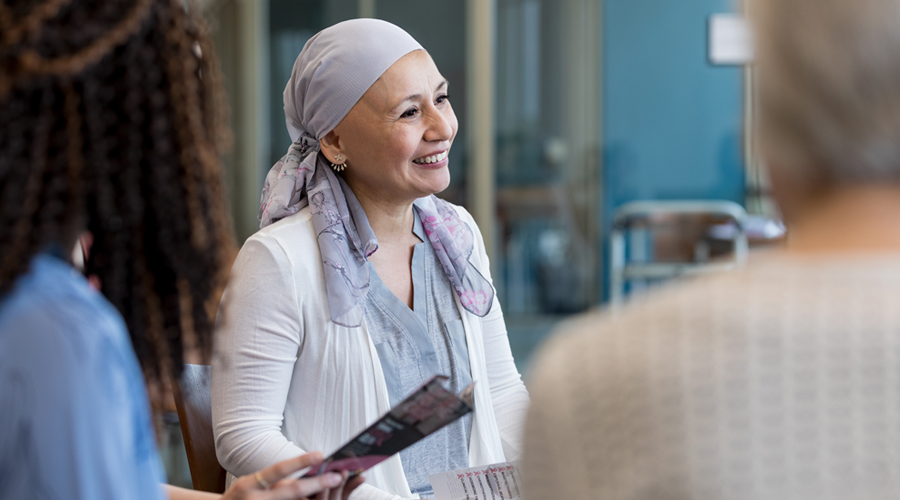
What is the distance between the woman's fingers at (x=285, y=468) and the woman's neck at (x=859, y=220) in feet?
2.65

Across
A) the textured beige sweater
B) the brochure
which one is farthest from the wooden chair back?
the textured beige sweater

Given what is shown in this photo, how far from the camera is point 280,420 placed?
5.24 ft

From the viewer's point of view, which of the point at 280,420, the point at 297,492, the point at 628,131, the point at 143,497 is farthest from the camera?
the point at 628,131

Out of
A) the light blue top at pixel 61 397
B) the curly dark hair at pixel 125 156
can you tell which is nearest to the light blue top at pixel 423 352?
the curly dark hair at pixel 125 156

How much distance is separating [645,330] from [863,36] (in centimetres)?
27

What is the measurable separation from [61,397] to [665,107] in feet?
17.6

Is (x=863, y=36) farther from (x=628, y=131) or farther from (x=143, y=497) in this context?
(x=628, y=131)

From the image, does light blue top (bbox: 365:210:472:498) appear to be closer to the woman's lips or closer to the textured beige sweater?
the woman's lips

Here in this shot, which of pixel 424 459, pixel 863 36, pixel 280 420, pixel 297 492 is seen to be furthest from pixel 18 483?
pixel 424 459

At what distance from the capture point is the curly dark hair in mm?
687

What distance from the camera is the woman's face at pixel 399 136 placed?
1809 mm

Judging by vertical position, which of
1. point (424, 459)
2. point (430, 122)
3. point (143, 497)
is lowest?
point (424, 459)

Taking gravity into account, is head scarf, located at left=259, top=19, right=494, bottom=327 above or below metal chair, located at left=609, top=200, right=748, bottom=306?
above

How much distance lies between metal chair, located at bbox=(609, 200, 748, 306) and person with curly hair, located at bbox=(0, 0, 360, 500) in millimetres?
4674
